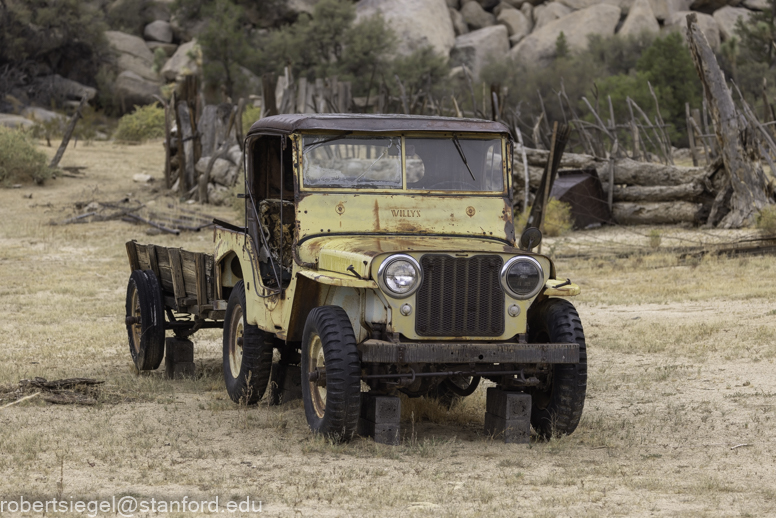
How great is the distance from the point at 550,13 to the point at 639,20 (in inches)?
217

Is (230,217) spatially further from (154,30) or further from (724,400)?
(154,30)

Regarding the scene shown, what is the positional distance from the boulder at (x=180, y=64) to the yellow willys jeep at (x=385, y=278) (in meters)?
42.7

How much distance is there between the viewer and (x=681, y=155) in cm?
3409

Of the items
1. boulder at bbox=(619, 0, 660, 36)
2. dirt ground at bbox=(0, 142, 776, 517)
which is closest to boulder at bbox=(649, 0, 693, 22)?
boulder at bbox=(619, 0, 660, 36)

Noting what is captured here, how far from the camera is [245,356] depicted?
7312mm

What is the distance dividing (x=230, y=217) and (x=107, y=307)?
9.21 metres

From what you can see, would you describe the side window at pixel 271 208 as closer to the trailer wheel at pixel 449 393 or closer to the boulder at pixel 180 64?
the trailer wheel at pixel 449 393

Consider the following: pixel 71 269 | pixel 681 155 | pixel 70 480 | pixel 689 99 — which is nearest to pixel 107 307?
pixel 71 269

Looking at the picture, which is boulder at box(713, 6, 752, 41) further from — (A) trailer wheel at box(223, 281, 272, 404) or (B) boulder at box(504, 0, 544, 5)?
(A) trailer wheel at box(223, 281, 272, 404)

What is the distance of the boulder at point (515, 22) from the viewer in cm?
5844

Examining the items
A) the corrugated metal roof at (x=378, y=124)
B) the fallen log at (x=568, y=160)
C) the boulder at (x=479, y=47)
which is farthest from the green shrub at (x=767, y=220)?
the boulder at (x=479, y=47)

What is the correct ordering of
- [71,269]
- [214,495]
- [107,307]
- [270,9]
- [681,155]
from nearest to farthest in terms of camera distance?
[214,495] → [107,307] → [71,269] → [681,155] → [270,9]

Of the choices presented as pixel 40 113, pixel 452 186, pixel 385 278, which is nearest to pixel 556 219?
pixel 452 186

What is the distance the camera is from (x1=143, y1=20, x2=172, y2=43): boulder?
185 feet
